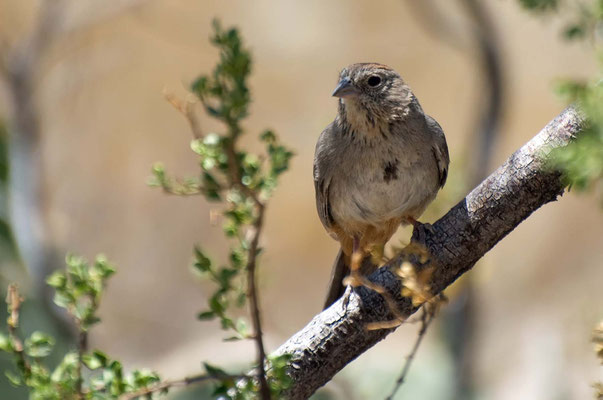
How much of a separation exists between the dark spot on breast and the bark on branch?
87 cm

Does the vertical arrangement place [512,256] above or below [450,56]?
below

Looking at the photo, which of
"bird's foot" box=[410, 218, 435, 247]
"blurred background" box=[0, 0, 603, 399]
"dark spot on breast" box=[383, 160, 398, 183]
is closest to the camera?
"bird's foot" box=[410, 218, 435, 247]

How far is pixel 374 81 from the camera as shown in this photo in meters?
3.55

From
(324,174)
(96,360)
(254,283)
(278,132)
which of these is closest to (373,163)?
(324,174)

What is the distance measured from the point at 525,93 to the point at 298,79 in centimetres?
287

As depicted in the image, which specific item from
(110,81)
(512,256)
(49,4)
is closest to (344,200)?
(49,4)

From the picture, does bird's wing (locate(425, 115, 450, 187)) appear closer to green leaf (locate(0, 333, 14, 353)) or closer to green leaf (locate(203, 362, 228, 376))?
green leaf (locate(203, 362, 228, 376))

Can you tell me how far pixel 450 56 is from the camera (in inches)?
416

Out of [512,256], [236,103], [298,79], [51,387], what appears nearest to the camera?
[236,103]

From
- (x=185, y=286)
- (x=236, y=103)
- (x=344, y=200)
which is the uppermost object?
(x=185, y=286)

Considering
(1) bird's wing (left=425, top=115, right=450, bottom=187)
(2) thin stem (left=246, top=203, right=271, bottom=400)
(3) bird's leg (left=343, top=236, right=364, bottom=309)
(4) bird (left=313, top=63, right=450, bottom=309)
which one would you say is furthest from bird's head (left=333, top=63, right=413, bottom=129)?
(2) thin stem (left=246, top=203, right=271, bottom=400)

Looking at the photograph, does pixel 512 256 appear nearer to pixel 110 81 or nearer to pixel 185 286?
pixel 185 286

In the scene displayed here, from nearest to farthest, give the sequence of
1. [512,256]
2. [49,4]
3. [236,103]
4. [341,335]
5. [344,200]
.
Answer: [236,103] → [341,335] → [344,200] → [49,4] → [512,256]

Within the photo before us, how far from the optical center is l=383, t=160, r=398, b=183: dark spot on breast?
128 inches
